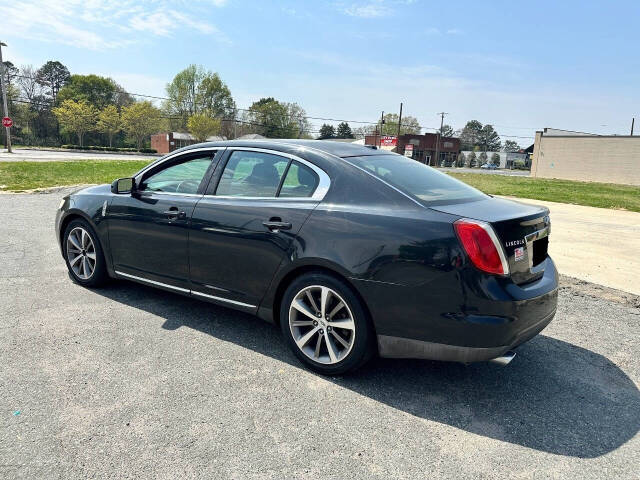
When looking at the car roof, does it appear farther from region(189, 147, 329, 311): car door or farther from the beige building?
the beige building

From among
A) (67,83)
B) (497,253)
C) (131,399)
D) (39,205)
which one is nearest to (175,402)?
(131,399)

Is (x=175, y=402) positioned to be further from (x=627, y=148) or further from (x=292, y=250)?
(x=627, y=148)

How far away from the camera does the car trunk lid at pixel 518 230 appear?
109 inches

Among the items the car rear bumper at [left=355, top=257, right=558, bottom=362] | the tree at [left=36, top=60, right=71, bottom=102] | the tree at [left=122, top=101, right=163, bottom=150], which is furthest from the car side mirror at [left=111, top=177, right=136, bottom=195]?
the tree at [left=36, top=60, right=71, bottom=102]

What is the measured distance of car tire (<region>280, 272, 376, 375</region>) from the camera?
3.01 meters

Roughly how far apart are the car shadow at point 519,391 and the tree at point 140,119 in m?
71.2

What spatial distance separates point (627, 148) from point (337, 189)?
158ft

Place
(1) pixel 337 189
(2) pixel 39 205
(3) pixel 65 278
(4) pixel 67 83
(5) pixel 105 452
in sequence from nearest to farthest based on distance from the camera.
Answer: (5) pixel 105 452, (1) pixel 337 189, (3) pixel 65 278, (2) pixel 39 205, (4) pixel 67 83

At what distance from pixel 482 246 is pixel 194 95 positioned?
8641cm

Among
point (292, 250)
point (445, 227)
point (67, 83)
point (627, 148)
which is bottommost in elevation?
point (292, 250)

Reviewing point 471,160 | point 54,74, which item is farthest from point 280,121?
point 54,74

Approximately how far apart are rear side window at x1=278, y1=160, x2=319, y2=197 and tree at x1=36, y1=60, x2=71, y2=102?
110 meters

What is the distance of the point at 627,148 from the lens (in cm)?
4184

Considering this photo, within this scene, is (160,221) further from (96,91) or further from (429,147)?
(96,91)
